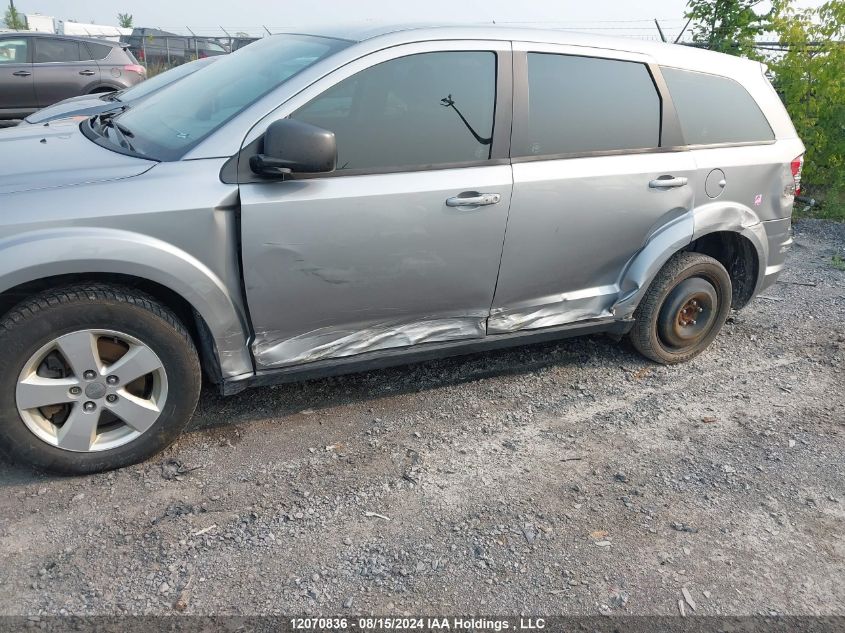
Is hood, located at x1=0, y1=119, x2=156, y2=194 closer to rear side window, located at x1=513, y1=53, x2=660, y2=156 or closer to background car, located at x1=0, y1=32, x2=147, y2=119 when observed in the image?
rear side window, located at x1=513, y1=53, x2=660, y2=156

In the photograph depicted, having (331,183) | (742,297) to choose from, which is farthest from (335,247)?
(742,297)

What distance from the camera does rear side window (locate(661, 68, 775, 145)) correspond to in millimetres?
3977

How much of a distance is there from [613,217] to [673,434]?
3.79 feet

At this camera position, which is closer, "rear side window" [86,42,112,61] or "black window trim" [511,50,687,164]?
"black window trim" [511,50,687,164]

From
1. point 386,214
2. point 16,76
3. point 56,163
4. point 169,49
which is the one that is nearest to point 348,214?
point 386,214

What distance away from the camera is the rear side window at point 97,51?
11344 millimetres

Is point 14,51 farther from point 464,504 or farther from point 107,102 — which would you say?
point 464,504

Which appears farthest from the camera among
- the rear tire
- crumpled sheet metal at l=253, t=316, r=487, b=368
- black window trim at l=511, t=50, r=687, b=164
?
the rear tire

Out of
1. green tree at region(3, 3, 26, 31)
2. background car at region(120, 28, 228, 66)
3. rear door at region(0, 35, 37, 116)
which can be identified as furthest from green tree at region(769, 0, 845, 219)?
green tree at region(3, 3, 26, 31)

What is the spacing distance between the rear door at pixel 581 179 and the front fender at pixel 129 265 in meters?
1.34

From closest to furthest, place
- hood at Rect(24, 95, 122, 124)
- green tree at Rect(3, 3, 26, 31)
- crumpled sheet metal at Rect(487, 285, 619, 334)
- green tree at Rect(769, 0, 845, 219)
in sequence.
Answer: crumpled sheet metal at Rect(487, 285, 619, 334) < hood at Rect(24, 95, 122, 124) < green tree at Rect(769, 0, 845, 219) < green tree at Rect(3, 3, 26, 31)

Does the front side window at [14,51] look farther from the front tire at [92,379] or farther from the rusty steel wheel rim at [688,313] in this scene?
the rusty steel wheel rim at [688,313]

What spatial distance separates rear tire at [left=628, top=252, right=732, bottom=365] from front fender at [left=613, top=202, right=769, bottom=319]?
136 mm

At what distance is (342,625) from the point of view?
2.39 meters
